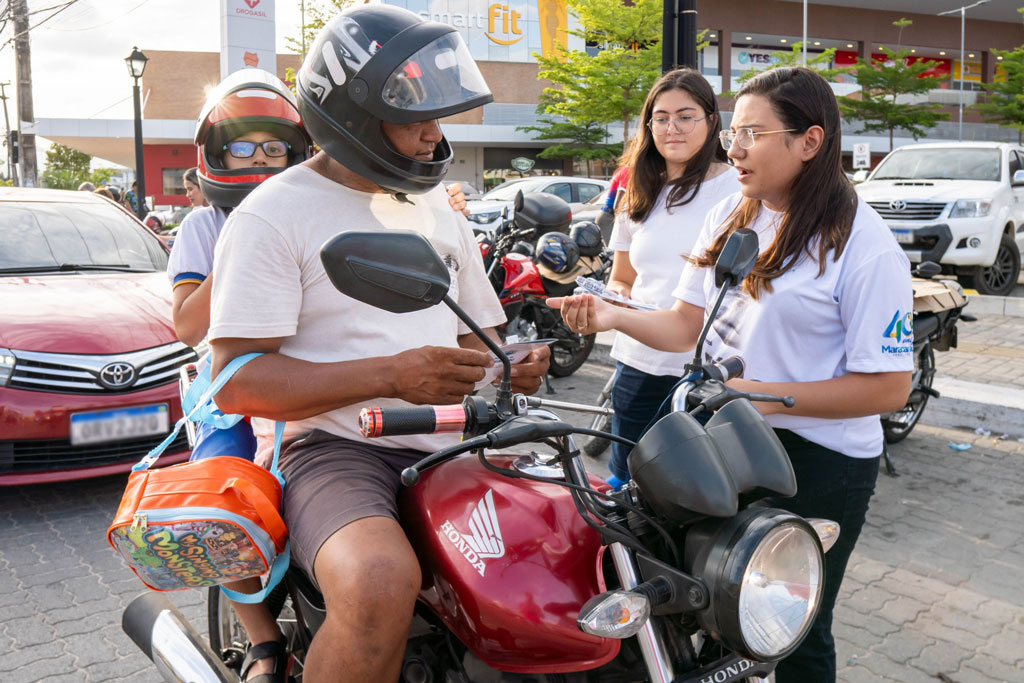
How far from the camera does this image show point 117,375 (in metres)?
4.88

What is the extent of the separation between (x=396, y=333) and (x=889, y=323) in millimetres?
1196

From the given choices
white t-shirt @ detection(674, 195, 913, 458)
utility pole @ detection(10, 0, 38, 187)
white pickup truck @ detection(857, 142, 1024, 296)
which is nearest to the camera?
white t-shirt @ detection(674, 195, 913, 458)

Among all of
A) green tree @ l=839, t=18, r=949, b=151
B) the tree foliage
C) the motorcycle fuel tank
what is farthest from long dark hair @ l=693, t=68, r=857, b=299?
the tree foliage

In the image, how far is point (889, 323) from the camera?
2.17 m

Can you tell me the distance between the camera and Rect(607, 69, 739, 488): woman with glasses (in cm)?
354

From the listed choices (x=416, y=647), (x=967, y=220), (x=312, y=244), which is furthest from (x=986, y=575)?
(x=967, y=220)

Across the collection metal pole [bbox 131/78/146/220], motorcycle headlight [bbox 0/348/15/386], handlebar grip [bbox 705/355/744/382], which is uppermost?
metal pole [bbox 131/78/146/220]

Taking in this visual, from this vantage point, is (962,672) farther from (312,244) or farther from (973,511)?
(312,244)

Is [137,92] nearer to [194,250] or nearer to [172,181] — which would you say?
[194,250]

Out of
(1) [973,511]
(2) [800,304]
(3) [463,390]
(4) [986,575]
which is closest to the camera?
(3) [463,390]

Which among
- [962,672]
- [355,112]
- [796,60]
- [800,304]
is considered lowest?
[962,672]

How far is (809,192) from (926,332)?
3.79 m

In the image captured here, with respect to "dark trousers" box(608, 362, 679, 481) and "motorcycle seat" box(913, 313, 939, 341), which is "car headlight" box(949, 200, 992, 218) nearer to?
"motorcycle seat" box(913, 313, 939, 341)

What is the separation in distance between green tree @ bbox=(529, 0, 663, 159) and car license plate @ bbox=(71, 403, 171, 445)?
90.6ft
